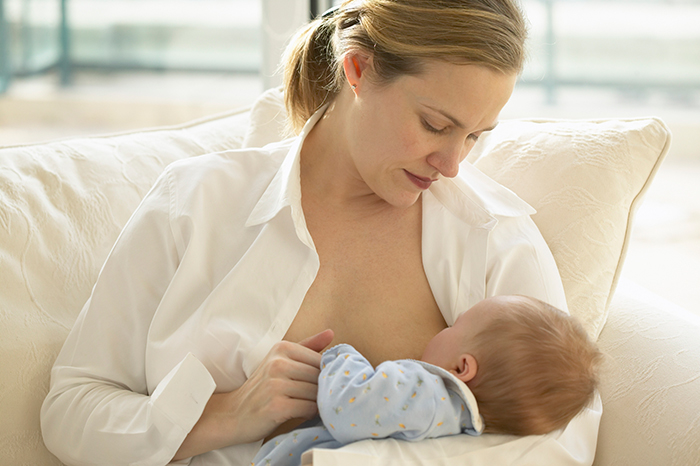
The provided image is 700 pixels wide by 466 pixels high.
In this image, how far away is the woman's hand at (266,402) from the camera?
1.20 meters

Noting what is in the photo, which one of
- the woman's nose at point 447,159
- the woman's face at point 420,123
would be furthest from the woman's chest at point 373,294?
the woman's nose at point 447,159

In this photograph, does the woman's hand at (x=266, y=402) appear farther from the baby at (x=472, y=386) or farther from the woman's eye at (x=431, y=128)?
the woman's eye at (x=431, y=128)

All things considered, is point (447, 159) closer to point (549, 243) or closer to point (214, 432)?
point (549, 243)

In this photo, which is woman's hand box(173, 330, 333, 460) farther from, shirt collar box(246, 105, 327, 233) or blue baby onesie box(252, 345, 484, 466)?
shirt collar box(246, 105, 327, 233)

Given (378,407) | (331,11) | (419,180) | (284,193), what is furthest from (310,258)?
(331,11)

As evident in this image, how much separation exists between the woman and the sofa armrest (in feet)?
0.69

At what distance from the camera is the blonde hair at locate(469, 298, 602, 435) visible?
1162 mm

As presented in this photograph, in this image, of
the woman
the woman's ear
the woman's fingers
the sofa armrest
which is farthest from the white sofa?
the woman's fingers

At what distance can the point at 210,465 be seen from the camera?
4.26 ft

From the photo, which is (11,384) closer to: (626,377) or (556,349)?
(556,349)

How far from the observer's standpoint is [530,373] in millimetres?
1156

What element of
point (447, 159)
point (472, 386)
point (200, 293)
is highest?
point (447, 159)

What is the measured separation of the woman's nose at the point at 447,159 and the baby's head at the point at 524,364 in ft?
0.90

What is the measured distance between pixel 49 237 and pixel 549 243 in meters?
1.15
